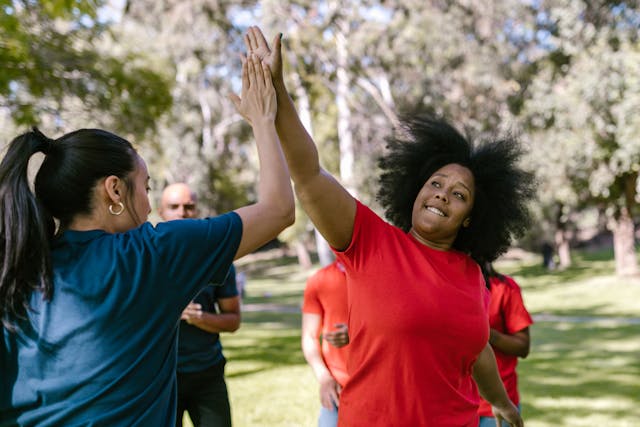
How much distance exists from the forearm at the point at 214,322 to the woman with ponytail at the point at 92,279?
6.66ft

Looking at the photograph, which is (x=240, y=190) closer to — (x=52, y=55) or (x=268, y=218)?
(x=52, y=55)

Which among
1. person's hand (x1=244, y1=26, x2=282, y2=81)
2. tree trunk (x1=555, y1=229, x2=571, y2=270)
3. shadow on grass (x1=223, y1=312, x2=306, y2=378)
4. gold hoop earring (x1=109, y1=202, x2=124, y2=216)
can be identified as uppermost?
person's hand (x1=244, y1=26, x2=282, y2=81)

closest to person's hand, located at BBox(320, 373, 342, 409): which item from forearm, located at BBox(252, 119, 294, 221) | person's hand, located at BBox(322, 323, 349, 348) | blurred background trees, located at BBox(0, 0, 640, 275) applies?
person's hand, located at BBox(322, 323, 349, 348)

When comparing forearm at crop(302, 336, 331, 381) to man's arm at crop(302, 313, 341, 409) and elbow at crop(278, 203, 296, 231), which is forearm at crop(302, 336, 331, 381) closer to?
man's arm at crop(302, 313, 341, 409)

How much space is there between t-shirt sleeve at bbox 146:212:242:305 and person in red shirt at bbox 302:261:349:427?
6.07 feet

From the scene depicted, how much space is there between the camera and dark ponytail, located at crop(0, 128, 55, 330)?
1689mm

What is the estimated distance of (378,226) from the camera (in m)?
2.49

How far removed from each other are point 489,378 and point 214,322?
1632 mm

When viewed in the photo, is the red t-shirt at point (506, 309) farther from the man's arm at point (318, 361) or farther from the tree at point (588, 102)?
the tree at point (588, 102)

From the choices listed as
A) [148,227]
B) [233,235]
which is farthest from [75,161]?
[233,235]

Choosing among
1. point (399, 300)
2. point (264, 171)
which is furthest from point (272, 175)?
point (399, 300)

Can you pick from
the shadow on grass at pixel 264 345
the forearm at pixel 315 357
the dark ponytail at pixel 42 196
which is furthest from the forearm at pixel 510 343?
the shadow on grass at pixel 264 345

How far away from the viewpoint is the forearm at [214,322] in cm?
389

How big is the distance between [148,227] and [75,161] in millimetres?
263
